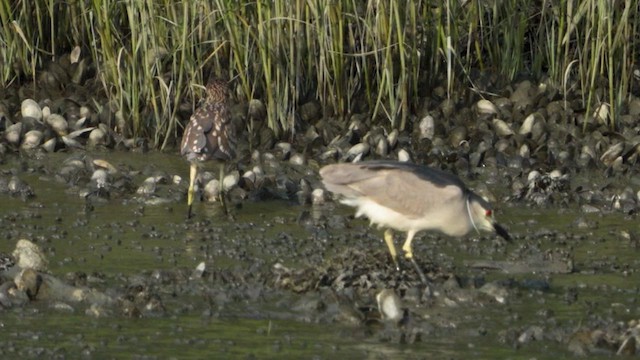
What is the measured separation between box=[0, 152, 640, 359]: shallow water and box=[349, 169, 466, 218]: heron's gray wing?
608 millimetres

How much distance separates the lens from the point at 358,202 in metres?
8.85

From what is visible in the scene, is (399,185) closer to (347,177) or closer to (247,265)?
(347,177)

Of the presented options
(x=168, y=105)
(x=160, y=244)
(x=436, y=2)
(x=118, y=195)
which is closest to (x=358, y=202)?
(x=160, y=244)

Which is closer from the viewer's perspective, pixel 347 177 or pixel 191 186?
pixel 347 177

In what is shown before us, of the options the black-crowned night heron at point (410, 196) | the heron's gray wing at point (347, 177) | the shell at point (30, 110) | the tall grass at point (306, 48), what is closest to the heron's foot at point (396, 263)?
the black-crowned night heron at point (410, 196)

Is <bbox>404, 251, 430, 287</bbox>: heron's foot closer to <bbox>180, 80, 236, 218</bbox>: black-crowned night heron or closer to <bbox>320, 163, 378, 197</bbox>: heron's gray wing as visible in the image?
<bbox>320, 163, 378, 197</bbox>: heron's gray wing

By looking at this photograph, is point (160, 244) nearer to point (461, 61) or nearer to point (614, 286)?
point (614, 286)

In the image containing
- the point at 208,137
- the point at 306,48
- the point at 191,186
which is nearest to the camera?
the point at 191,186

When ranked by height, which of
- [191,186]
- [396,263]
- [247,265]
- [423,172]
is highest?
[423,172]

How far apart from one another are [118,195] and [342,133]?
2508 millimetres

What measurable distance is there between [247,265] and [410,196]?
114 cm

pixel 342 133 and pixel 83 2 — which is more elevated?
pixel 83 2

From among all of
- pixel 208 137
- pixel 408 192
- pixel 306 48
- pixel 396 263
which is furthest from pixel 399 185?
pixel 306 48

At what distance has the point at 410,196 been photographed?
8.59 metres
